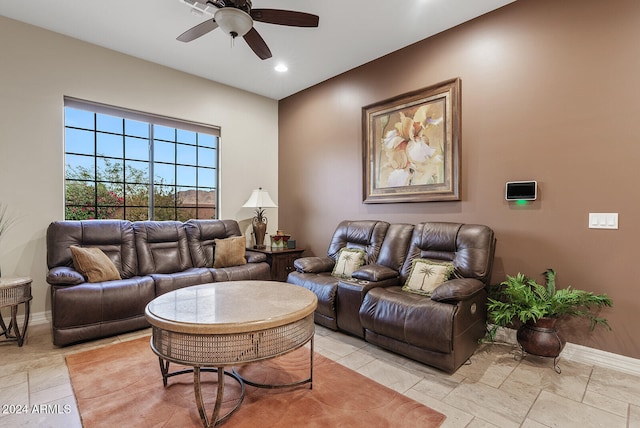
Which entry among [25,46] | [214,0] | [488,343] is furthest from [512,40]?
[25,46]

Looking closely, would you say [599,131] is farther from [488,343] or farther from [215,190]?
[215,190]

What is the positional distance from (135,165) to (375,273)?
336 centimetres

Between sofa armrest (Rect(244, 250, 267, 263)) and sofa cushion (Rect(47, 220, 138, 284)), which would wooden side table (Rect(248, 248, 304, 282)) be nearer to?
sofa armrest (Rect(244, 250, 267, 263))

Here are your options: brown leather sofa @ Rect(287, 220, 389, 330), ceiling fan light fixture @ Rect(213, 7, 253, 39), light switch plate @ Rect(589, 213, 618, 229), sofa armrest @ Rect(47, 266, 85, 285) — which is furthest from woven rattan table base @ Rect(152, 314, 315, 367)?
light switch plate @ Rect(589, 213, 618, 229)

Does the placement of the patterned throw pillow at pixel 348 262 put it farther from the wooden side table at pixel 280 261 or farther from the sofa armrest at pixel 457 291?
the sofa armrest at pixel 457 291

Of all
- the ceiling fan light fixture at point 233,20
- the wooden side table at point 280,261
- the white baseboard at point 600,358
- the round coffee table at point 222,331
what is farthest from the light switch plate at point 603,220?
the wooden side table at point 280,261

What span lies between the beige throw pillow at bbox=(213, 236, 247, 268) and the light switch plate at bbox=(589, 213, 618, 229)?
3.58 m

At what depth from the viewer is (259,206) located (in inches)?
183

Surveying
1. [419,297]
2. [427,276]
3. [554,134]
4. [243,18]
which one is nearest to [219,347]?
[419,297]

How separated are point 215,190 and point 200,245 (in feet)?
3.52

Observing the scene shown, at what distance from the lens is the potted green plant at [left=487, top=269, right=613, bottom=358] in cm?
243

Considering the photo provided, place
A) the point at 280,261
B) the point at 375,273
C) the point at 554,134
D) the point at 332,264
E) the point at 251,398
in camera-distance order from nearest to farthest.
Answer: the point at 251,398, the point at 554,134, the point at 375,273, the point at 332,264, the point at 280,261

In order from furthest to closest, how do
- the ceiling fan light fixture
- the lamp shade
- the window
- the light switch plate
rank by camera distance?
the lamp shade < the window < the light switch plate < the ceiling fan light fixture

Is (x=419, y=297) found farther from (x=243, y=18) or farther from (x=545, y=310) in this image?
(x=243, y=18)
